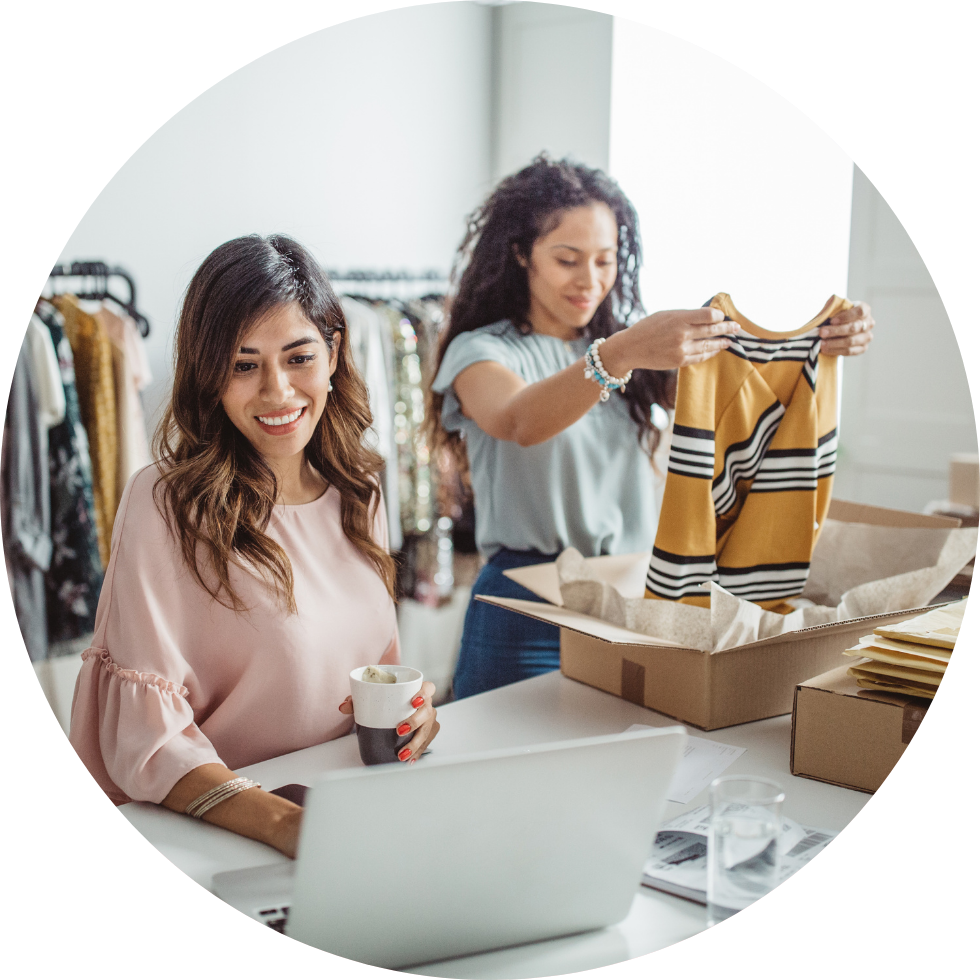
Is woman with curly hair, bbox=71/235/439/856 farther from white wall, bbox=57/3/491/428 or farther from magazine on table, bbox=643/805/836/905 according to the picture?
magazine on table, bbox=643/805/836/905

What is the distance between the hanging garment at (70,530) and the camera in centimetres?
113

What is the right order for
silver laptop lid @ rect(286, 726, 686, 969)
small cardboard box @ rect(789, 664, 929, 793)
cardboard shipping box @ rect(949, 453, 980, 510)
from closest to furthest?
silver laptop lid @ rect(286, 726, 686, 969) → small cardboard box @ rect(789, 664, 929, 793) → cardboard shipping box @ rect(949, 453, 980, 510)

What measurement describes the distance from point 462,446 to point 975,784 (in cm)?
91

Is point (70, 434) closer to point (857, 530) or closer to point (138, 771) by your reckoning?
point (138, 771)

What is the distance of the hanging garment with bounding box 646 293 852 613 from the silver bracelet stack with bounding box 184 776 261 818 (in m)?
0.57

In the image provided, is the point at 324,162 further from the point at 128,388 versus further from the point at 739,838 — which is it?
the point at 739,838

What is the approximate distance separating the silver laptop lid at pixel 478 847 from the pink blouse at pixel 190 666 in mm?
193

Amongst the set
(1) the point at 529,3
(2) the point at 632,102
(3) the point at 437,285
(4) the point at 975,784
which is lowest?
(4) the point at 975,784

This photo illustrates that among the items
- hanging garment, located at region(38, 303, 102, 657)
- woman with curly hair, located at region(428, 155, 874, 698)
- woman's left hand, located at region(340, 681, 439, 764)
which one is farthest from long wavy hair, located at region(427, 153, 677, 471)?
hanging garment, located at region(38, 303, 102, 657)

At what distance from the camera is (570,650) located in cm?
134

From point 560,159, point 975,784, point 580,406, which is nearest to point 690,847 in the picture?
point 580,406

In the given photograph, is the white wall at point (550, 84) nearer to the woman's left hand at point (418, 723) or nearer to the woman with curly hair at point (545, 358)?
the woman with curly hair at point (545, 358)

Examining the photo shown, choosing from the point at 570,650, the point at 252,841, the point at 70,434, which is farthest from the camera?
the point at 570,650

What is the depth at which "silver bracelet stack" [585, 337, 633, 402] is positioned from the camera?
4.00ft
